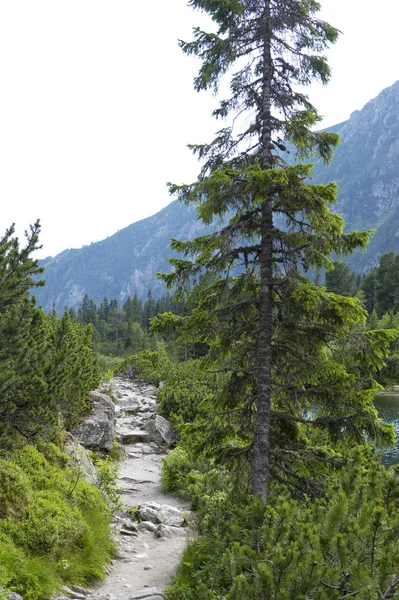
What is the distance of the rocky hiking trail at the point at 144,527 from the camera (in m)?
6.38

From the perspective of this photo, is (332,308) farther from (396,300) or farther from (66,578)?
(396,300)

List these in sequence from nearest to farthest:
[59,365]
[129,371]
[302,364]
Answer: [302,364] → [59,365] → [129,371]

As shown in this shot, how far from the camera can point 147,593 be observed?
19.3ft

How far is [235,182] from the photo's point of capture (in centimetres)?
712

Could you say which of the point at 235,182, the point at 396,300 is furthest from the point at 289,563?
the point at 396,300

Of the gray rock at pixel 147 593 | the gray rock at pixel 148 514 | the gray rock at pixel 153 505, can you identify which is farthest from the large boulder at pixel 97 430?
the gray rock at pixel 147 593

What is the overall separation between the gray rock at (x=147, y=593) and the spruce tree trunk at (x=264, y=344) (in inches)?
73.2

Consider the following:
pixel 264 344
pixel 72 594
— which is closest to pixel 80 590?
pixel 72 594

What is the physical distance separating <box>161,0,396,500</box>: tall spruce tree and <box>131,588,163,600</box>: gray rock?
1.91 meters

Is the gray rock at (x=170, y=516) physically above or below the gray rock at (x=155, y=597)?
below

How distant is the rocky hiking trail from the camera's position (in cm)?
638

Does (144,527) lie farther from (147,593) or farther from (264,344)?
(264,344)

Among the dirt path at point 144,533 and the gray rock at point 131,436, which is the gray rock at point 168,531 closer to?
the dirt path at point 144,533

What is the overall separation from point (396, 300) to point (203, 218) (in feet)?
198
